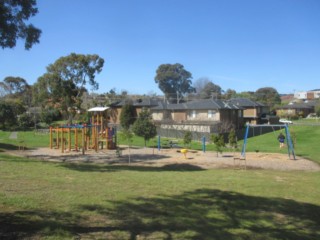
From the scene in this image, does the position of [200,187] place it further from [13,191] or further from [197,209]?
[13,191]

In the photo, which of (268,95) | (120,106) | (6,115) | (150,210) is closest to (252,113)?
(120,106)

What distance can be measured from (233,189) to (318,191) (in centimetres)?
329

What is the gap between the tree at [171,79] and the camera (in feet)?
454

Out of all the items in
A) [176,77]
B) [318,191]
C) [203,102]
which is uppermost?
[176,77]

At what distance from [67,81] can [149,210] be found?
2174 inches

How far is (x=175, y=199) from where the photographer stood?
974cm

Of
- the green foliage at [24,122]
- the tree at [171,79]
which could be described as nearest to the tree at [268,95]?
the tree at [171,79]

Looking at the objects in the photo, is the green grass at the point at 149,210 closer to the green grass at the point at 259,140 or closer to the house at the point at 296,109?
the green grass at the point at 259,140

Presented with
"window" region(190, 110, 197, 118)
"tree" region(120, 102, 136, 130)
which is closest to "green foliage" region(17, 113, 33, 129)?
"tree" region(120, 102, 136, 130)

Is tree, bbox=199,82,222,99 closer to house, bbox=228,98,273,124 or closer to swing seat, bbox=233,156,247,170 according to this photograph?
house, bbox=228,98,273,124

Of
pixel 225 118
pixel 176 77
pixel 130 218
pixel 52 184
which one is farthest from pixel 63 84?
pixel 176 77

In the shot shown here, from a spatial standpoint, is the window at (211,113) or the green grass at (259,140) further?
the window at (211,113)

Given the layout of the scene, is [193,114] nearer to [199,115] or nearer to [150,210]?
[199,115]

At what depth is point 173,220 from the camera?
25.0ft
